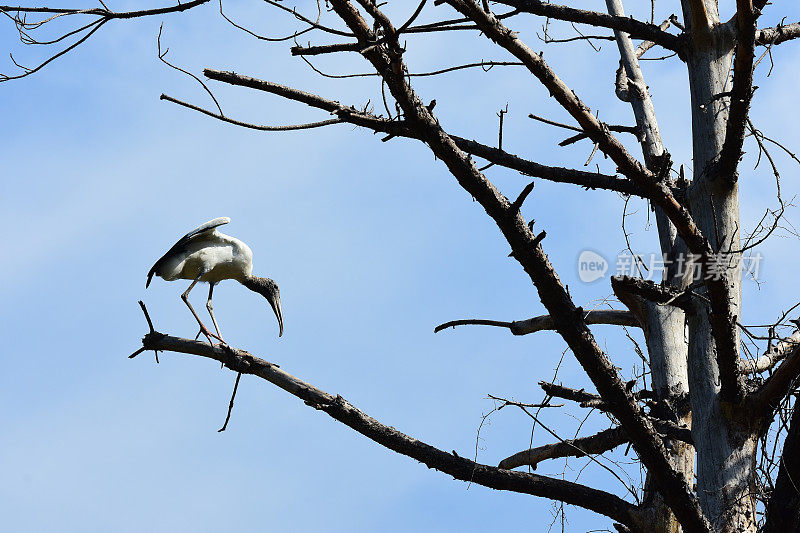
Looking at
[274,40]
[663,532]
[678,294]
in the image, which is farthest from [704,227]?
[274,40]

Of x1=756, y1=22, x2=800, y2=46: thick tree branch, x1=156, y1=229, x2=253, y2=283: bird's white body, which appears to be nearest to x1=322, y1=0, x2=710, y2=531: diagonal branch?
x1=756, y1=22, x2=800, y2=46: thick tree branch

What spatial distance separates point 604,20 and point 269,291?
539 centimetres

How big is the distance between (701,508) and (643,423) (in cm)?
66

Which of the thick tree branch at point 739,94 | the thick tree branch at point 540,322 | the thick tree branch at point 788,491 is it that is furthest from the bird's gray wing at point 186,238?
the thick tree branch at point 788,491

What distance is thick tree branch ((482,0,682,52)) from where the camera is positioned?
4590mm

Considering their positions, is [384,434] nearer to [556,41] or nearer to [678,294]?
[678,294]

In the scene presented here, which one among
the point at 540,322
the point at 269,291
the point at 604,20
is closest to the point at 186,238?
the point at 269,291

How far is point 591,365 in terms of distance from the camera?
3.85 metres

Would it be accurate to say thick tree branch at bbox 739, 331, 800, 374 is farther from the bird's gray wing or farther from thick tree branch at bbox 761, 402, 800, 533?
the bird's gray wing

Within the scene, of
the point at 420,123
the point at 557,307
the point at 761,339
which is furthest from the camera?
the point at 761,339

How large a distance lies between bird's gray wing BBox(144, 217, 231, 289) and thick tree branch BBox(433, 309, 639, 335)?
342cm

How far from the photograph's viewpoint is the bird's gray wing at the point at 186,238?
25.2 feet

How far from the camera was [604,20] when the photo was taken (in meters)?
4.84

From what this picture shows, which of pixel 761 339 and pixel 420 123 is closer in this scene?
pixel 420 123
